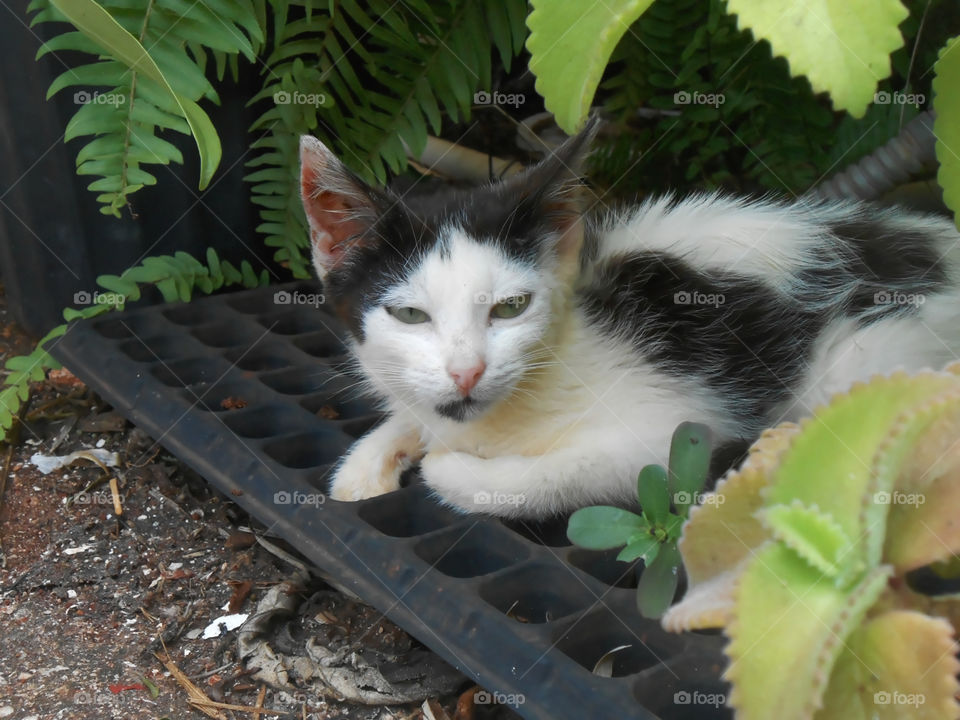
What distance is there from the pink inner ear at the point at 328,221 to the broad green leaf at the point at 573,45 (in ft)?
1.74

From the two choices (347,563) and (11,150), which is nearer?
(347,563)

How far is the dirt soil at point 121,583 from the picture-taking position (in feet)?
4.21

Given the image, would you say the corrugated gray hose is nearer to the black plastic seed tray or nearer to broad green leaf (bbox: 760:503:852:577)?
the black plastic seed tray

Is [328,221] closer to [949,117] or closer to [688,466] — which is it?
[688,466]

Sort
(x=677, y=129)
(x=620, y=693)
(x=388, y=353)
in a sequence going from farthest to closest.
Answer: (x=677, y=129) → (x=388, y=353) → (x=620, y=693)

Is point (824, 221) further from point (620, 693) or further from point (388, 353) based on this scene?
point (620, 693)

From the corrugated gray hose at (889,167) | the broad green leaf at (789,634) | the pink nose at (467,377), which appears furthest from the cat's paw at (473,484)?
the corrugated gray hose at (889,167)

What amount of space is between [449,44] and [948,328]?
1.20 metres

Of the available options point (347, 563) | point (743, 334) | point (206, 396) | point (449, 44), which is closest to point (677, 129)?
point (449, 44)

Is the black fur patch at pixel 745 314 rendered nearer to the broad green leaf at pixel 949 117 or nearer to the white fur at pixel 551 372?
the white fur at pixel 551 372

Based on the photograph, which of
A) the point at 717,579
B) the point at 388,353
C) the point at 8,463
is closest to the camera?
the point at 717,579

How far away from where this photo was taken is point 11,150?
6.77 feet

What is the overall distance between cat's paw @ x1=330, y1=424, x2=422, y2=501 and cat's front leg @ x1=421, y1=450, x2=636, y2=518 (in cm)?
14

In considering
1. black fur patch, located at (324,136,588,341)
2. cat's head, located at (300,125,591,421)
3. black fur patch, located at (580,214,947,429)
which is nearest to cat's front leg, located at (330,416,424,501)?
cat's head, located at (300,125,591,421)
